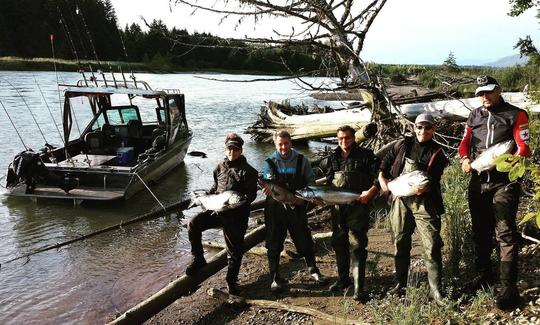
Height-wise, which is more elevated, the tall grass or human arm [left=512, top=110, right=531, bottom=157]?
human arm [left=512, top=110, right=531, bottom=157]

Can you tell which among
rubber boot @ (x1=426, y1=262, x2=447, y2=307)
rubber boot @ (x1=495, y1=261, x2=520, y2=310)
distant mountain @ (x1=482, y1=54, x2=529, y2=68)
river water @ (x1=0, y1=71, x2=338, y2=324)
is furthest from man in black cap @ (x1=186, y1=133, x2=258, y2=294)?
distant mountain @ (x1=482, y1=54, x2=529, y2=68)

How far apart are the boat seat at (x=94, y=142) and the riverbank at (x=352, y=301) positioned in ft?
23.1

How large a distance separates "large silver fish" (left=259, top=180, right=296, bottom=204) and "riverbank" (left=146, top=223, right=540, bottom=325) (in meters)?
1.15

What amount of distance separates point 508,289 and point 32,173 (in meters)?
9.37

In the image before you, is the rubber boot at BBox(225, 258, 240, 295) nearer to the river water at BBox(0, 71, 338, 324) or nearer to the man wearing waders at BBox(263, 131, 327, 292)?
the man wearing waders at BBox(263, 131, 327, 292)

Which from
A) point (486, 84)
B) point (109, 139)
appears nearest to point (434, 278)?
point (486, 84)

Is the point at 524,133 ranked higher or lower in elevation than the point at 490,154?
higher

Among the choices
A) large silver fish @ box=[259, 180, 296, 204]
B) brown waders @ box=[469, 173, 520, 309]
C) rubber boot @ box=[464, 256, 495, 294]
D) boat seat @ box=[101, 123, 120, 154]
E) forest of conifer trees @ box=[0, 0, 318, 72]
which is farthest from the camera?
forest of conifer trees @ box=[0, 0, 318, 72]

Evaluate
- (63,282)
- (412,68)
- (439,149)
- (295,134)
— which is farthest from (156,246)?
(412,68)

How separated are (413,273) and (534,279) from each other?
46.3 inches

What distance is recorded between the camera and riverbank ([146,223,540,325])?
14.3ft

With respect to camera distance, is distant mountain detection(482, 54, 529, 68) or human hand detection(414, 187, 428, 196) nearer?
human hand detection(414, 187, 428, 196)

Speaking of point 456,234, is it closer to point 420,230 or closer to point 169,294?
point 420,230

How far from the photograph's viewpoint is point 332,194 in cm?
517
